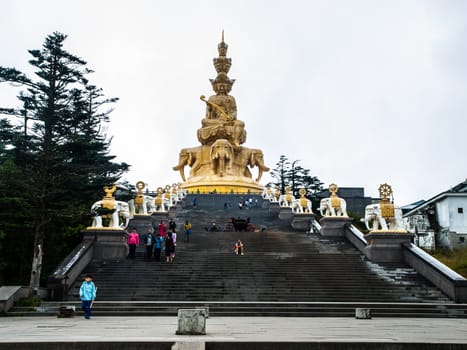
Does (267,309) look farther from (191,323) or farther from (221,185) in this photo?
(221,185)

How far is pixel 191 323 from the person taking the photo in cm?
748

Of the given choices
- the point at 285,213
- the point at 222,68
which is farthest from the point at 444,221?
the point at 222,68

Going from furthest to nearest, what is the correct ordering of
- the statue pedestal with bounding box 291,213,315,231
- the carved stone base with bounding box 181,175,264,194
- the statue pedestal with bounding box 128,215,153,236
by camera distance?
the carved stone base with bounding box 181,175,264,194, the statue pedestal with bounding box 291,213,315,231, the statue pedestal with bounding box 128,215,153,236

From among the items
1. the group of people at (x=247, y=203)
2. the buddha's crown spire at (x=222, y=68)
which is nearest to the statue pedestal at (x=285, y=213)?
the group of people at (x=247, y=203)

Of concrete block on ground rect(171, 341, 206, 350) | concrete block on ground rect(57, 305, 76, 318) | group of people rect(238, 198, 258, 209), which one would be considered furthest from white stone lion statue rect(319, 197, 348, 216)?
concrete block on ground rect(171, 341, 206, 350)

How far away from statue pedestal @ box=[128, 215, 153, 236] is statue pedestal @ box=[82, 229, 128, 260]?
15.5 ft

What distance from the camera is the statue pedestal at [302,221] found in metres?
24.5

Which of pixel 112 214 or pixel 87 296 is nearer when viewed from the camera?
pixel 87 296

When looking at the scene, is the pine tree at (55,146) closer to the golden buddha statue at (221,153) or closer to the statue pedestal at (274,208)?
the statue pedestal at (274,208)

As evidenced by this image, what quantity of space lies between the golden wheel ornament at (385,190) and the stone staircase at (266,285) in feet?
7.42

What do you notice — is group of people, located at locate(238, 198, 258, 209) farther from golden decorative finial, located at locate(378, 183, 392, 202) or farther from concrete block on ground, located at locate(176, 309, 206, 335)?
concrete block on ground, located at locate(176, 309, 206, 335)

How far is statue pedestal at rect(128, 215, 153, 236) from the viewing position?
22.3m

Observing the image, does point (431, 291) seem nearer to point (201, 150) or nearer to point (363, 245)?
point (363, 245)

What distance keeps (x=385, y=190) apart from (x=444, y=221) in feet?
46.5
